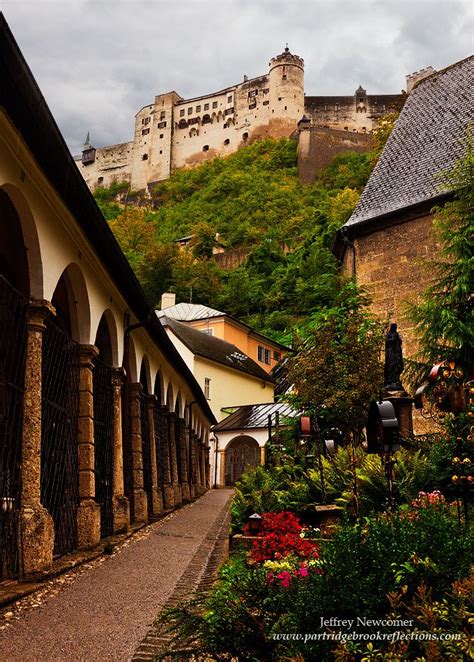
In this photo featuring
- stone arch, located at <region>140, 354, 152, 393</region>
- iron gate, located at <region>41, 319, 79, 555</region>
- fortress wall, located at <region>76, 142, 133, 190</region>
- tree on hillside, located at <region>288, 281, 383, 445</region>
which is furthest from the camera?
fortress wall, located at <region>76, 142, 133, 190</region>

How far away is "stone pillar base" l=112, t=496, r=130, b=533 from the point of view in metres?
12.0

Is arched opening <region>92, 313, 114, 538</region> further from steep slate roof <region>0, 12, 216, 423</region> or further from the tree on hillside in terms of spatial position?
the tree on hillside

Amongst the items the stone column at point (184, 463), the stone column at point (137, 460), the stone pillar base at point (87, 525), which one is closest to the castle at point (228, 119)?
the stone column at point (184, 463)

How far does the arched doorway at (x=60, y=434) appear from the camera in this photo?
9.05 m

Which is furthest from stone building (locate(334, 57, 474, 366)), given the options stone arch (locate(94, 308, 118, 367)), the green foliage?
stone arch (locate(94, 308, 118, 367))

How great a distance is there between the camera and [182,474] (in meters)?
23.3

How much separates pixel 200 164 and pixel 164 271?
4764cm

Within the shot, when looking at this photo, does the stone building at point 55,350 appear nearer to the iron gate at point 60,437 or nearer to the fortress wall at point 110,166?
the iron gate at point 60,437

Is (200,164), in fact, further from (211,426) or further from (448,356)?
(448,356)

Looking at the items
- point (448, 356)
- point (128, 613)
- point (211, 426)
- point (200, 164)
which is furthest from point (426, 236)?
point (200, 164)

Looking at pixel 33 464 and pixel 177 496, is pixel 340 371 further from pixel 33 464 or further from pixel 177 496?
pixel 33 464

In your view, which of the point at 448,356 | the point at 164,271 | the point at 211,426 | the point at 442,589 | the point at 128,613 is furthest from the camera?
the point at 164,271

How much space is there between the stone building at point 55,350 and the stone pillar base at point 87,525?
0.01 meters

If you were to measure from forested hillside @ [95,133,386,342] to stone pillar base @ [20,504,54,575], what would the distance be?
23298mm
